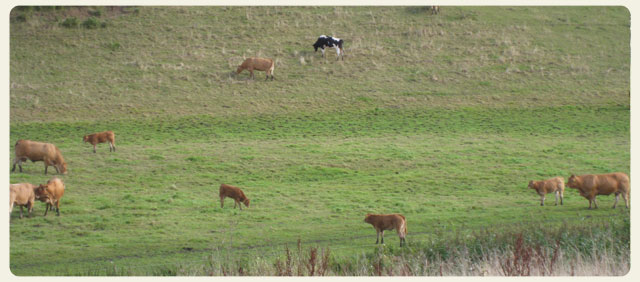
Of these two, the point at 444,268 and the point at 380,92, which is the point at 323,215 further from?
the point at 380,92

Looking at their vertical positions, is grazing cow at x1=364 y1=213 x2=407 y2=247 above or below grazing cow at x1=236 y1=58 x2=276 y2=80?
below

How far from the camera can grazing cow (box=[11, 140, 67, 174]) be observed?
26.7 metres

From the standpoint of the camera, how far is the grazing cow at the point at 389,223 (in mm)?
20219

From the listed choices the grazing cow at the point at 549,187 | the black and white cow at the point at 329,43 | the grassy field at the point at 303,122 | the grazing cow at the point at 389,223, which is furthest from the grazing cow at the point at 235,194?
the black and white cow at the point at 329,43

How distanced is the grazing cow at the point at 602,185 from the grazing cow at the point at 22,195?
1612 cm

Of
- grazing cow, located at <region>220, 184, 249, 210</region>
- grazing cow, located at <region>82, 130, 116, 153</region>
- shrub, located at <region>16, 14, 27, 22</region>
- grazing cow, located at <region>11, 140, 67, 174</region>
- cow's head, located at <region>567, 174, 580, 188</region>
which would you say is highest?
shrub, located at <region>16, 14, 27, 22</region>

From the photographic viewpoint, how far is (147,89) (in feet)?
135

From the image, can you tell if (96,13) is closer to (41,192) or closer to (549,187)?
(41,192)

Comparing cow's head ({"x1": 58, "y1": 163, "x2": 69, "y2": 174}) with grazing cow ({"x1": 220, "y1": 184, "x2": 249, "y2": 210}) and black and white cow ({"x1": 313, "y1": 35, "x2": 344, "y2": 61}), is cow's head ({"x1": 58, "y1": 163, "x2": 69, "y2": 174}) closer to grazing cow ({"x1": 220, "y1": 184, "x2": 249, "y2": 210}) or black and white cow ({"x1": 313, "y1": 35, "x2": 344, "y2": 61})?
grazing cow ({"x1": 220, "y1": 184, "x2": 249, "y2": 210})

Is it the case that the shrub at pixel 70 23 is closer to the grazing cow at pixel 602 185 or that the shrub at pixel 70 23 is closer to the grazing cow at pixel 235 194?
Answer: the grazing cow at pixel 235 194

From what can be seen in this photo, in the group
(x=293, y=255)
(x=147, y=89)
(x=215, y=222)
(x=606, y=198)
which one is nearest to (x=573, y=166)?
(x=606, y=198)

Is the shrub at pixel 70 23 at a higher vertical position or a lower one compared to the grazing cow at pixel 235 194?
higher

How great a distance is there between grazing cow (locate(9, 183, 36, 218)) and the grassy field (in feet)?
1.74

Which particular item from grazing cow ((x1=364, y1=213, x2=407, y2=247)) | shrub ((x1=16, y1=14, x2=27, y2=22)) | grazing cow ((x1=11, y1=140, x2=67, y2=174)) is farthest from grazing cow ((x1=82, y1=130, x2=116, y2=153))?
shrub ((x1=16, y1=14, x2=27, y2=22))
